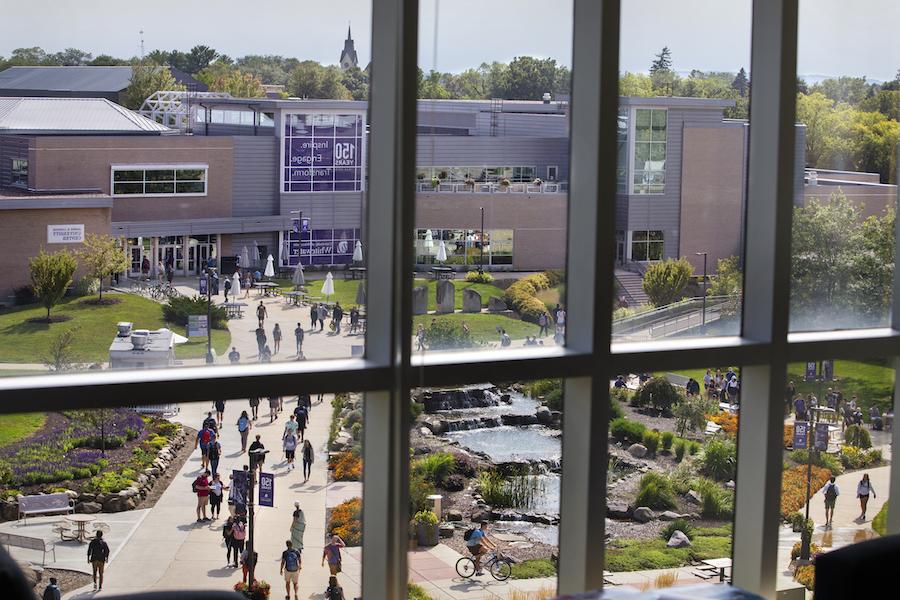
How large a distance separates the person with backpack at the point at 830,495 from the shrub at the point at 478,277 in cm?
163

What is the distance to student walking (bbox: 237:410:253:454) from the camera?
128 inches

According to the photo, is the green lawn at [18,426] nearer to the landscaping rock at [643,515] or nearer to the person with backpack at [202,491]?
the person with backpack at [202,491]

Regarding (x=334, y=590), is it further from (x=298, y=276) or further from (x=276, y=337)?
(x=298, y=276)

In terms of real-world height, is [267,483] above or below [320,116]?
below

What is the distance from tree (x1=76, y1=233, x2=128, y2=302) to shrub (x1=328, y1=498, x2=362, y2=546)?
3.22ft

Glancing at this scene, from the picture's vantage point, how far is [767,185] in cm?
374

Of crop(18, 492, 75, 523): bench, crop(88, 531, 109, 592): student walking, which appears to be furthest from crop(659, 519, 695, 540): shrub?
crop(18, 492, 75, 523): bench

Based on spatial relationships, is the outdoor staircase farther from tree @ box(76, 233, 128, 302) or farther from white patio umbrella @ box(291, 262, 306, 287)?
tree @ box(76, 233, 128, 302)

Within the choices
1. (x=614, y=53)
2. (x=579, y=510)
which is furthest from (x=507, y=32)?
(x=579, y=510)

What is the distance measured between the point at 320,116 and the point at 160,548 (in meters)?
1.41

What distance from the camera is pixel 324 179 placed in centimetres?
345

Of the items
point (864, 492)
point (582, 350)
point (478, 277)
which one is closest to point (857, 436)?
point (864, 492)

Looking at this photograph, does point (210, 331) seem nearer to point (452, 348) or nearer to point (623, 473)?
point (452, 348)

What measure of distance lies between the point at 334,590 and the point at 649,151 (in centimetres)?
184
